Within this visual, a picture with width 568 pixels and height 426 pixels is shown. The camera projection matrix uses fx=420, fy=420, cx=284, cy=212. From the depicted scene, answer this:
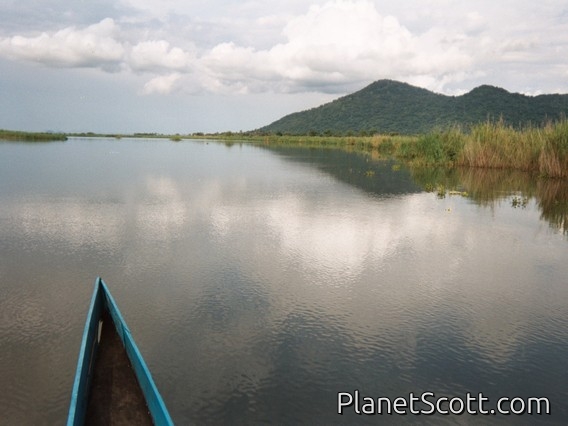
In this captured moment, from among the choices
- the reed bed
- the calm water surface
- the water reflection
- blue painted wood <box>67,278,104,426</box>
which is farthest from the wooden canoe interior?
the reed bed

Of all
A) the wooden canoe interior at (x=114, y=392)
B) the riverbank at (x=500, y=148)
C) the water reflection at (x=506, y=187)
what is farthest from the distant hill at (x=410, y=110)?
the wooden canoe interior at (x=114, y=392)

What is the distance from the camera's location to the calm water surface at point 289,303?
181 inches

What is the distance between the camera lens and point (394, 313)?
21.4 feet

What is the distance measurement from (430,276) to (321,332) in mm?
3408

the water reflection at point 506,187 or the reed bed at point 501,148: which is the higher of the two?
the reed bed at point 501,148

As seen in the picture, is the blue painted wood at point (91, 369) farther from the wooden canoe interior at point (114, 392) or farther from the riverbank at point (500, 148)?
the riverbank at point (500, 148)

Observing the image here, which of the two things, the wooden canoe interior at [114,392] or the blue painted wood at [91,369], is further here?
the wooden canoe interior at [114,392]

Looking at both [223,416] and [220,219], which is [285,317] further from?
[220,219]

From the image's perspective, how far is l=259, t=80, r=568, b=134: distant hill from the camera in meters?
110

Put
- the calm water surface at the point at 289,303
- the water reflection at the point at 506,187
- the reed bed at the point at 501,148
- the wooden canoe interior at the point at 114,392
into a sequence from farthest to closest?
the reed bed at the point at 501,148
the water reflection at the point at 506,187
the calm water surface at the point at 289,303
the wooden canoe interior at the point at 114,392

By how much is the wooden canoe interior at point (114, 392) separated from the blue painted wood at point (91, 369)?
7 cm

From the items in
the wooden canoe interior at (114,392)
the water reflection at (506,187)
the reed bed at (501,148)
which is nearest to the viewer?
the wooden canoe interior at (114,392)

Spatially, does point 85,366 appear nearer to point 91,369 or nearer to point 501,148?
point 91,369

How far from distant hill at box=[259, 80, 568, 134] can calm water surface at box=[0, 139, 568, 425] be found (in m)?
95.6
